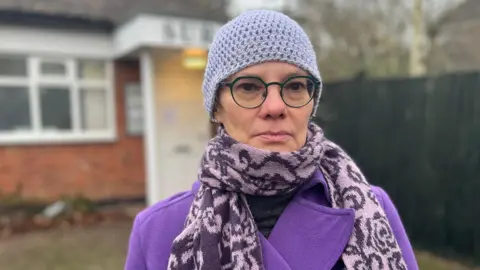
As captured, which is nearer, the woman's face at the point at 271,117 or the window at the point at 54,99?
the woman's face at the point at 271,117

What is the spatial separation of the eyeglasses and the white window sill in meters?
7.50

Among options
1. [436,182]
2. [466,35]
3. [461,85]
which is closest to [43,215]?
[436,182]

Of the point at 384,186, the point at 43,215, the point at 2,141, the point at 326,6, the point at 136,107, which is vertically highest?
the point at 326,6

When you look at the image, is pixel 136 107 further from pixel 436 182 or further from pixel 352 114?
pixel 436 182

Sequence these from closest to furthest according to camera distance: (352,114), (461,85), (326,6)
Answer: (461,85)
(352,114)
(326,6)

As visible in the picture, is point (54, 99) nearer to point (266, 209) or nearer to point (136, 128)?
point (136, 128)

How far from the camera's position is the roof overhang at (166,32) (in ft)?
23.0

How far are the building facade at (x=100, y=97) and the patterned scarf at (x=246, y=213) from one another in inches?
236

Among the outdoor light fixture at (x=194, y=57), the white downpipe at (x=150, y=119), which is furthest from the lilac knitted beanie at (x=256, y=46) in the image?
the outdoor light fixture at (x=194, y=57)

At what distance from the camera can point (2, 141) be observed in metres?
7.75

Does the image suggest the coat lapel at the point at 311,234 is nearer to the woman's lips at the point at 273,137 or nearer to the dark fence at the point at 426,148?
the woman's lips at the point at 273,137

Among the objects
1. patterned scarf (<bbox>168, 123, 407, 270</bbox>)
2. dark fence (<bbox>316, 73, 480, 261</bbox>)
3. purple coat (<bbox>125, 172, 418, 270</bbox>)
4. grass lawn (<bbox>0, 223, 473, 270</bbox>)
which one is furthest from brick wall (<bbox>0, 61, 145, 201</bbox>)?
patterned scarf (<bbox>168, 123, 407, 270</bbox>)

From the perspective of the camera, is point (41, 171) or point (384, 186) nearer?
point (384, 186)

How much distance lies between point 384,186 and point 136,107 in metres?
4.87
